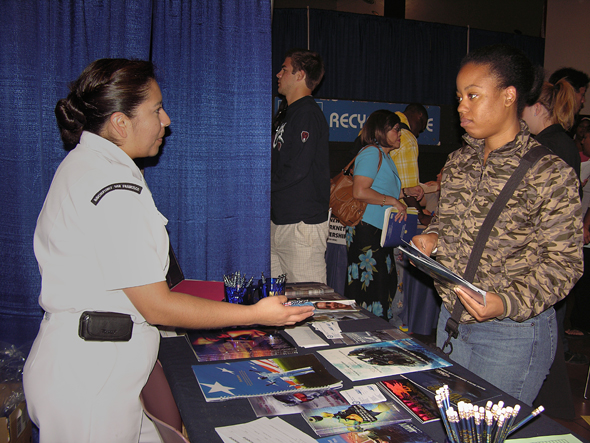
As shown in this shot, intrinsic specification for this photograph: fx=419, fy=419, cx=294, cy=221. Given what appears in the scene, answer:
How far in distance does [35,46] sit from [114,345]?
167 cm

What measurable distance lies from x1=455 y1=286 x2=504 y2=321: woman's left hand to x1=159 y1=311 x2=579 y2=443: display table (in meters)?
0.19

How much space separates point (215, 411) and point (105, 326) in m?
0.33

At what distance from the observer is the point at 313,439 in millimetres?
880

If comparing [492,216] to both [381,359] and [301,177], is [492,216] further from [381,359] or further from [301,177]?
[301,177]

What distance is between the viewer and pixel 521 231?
47.3 inches

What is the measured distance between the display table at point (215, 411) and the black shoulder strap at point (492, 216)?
16 cm

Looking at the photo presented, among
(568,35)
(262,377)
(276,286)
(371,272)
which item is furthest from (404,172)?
(568,35)

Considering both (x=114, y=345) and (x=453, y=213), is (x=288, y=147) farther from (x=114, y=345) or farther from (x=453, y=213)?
(x=114, y=345)

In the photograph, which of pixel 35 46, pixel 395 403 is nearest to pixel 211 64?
pixel 35 46

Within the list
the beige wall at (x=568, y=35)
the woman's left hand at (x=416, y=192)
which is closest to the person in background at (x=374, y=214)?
the woman's left hand at (x=416, y=192)

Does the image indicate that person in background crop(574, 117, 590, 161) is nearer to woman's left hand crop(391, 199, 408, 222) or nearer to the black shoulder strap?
woman's left hand crop(391, 199, 408, 222)

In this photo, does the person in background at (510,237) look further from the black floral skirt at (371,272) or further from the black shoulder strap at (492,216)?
the black floral skirt at (371,272)

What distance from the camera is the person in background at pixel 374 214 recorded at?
2.94 m

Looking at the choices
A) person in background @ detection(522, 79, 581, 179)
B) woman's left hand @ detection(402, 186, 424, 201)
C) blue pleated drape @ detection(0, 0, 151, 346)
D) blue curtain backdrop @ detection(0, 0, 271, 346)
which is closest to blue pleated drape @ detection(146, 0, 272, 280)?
blue curtain backdrop @ detection(0, 0, 271, 346)
